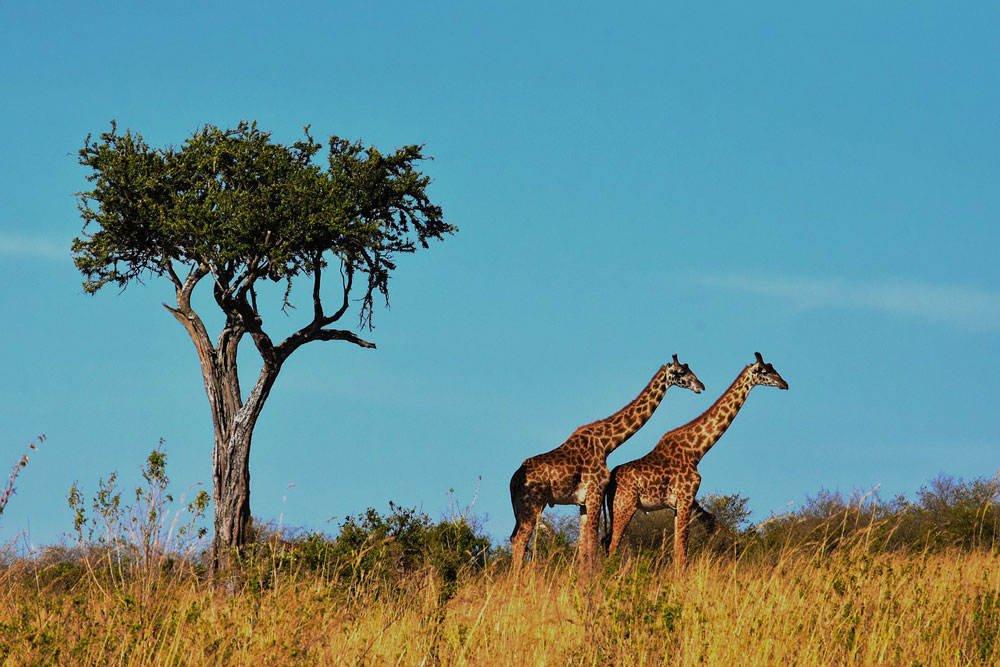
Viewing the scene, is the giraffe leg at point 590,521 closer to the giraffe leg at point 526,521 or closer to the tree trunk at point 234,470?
the giraffe leg at point 526,521

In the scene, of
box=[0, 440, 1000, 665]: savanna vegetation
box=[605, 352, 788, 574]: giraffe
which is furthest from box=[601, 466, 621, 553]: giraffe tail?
box=[0, 440, 1000, 665]: savanna vegetation

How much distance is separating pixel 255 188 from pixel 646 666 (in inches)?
700

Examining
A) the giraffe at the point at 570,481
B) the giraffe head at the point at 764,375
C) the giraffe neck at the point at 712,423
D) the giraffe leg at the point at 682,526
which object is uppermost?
the giraffe head at the point at 764,375

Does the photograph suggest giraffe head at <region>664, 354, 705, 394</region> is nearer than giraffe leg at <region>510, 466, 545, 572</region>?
No

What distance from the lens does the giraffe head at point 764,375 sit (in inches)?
719

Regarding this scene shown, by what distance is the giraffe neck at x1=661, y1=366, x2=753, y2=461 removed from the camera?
17859mm

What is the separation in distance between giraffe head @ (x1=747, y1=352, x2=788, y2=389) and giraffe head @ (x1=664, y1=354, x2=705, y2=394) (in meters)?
0.98

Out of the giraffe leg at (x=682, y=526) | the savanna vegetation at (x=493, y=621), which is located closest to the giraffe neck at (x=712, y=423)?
the giraffe leg at (x=682, y=526)

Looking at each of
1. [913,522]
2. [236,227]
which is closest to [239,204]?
[236,227]

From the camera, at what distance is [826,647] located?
8.08m

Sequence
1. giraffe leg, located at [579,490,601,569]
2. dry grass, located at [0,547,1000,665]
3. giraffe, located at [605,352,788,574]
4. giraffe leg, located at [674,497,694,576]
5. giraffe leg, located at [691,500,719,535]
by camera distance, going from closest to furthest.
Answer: dry grass, located at [0,547,1000,665] → giraffe leg, located at [674,497,694,576] → giraffe, located at [605,352,788,574] → giraffe leg, located at [579,490,601,569] → giraffe leg, located at [691,500,719,535]

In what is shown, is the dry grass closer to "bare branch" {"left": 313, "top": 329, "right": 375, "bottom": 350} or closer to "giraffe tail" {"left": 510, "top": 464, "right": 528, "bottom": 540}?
"giraffe tail" {"left": 510, "top": 464, "right": 528, "bottom": 540}

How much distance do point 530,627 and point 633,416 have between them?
32.8 ft

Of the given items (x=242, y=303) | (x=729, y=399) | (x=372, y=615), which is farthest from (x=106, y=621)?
(x=242, y=303)
